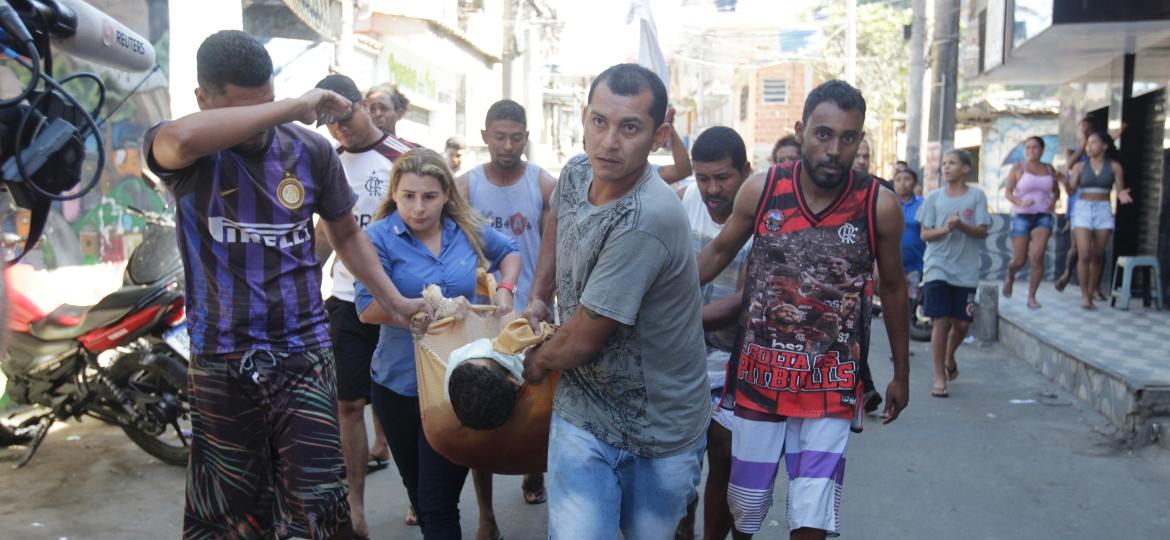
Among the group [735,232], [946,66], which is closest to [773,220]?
[735,232]

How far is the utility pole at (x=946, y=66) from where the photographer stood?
14.4 metres

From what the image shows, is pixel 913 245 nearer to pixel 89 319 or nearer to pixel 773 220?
pixel 773 220

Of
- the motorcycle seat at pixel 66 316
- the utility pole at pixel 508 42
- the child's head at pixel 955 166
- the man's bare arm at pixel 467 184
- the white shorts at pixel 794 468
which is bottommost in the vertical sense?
the white shorts at pixel 794 468

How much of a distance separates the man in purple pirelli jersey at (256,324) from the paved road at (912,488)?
65.0 inches

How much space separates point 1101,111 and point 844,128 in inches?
491

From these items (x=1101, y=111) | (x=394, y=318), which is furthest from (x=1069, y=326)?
(x=394, y=318)

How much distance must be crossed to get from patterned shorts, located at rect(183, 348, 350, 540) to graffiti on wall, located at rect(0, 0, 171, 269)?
16.2 feet

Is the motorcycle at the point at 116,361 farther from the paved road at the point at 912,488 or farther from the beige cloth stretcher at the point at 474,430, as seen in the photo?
the beige cloth stretcher at the point at 474,430

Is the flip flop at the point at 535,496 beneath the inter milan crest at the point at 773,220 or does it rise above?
beneath

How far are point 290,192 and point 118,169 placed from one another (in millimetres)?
5709

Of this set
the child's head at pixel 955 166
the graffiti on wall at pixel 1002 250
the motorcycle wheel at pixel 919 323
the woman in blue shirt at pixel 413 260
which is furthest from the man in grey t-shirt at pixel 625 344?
the graffiti on wall at pixel 1002 250

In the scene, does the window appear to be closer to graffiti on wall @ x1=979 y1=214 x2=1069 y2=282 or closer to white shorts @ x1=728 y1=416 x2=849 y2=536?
graffiti on wall @ x1=979 y1=214 x2=1069 y2=282

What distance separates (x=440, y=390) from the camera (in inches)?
137

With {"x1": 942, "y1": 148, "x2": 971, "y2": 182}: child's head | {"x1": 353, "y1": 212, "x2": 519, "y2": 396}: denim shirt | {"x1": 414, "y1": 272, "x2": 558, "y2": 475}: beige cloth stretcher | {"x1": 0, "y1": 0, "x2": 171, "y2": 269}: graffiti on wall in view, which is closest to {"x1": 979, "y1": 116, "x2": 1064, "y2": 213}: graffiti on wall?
{"x1": 942, "y1": 148, "x2": 971, "y2": 182}: child's head
